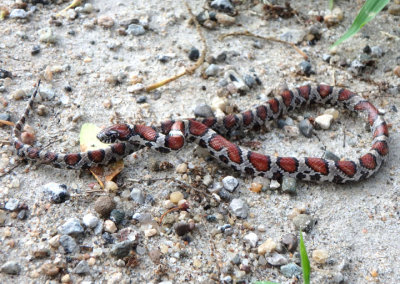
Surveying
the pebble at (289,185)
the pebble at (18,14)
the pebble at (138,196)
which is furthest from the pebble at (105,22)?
the pebble at (289,185)

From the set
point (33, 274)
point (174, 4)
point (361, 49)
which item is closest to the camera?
point (33, 274)

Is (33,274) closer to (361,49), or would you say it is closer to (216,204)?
(216,204)

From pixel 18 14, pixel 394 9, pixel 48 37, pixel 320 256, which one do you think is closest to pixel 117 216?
pixel 320 256

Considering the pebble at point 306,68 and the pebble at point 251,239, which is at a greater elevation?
the pebble at point 306,68

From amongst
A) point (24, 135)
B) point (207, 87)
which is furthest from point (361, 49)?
point (24, 135)

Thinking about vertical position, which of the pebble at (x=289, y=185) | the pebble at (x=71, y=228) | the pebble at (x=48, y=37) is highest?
the pebble at (x=48, y=37)

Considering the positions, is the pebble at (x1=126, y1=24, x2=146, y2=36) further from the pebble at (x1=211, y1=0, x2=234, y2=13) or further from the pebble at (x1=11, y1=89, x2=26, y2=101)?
the pebble at (x1=11, y1=89, x2=26, y2=101)

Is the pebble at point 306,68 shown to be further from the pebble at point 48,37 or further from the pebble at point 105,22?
the pebble at point 48,37
